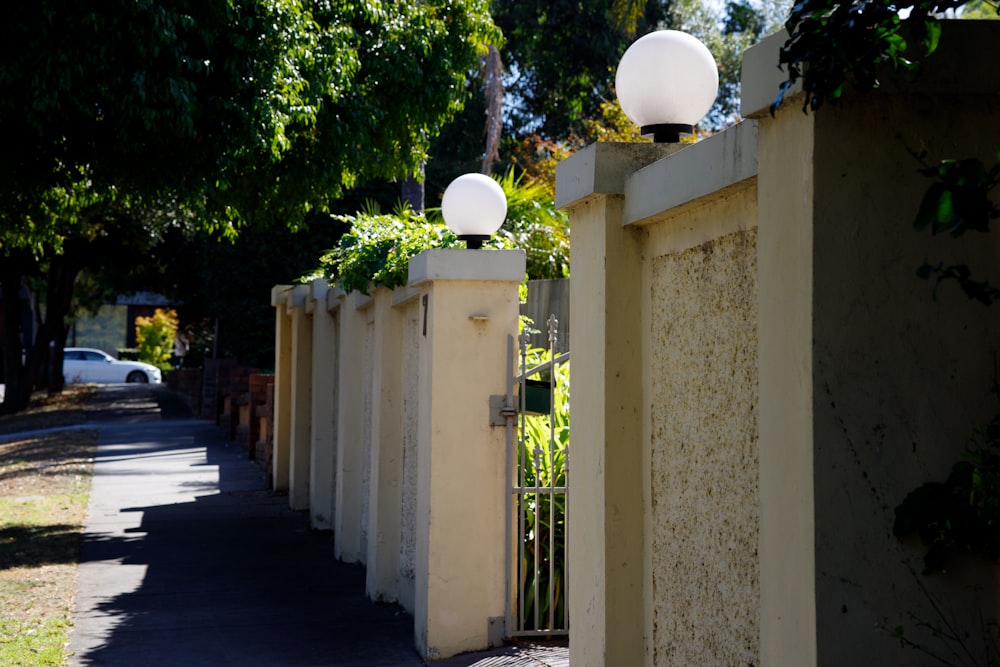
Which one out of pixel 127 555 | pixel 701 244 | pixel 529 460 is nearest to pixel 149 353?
pixel 127 555

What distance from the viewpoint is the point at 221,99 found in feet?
32.9

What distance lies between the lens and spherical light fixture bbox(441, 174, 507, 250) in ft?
23.1

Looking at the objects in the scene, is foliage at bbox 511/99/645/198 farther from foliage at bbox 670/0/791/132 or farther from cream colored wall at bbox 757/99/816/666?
cream colored wall at bbox 757/99/816/666

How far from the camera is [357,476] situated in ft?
34.3

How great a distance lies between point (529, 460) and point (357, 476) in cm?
311

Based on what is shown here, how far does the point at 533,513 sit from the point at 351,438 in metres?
3.34

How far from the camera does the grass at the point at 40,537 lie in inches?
287

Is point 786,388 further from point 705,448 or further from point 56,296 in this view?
point 56,296

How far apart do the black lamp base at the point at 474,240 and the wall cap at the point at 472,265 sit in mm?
182

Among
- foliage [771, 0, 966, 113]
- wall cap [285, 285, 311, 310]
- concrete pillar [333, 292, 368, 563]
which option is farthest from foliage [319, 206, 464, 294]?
foliage [771, 0, 966, 113]

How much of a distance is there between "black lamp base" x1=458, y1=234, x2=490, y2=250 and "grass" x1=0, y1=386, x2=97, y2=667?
319 cm

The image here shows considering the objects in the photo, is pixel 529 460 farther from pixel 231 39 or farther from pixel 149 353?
pixel 149 353

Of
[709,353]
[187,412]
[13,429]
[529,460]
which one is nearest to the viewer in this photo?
[709,353]

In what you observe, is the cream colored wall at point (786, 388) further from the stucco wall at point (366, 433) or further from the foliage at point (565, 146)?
the foliage at point (565, 146)
